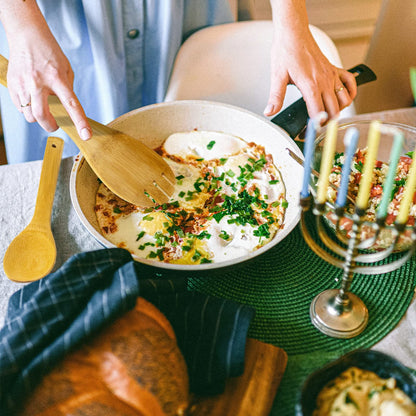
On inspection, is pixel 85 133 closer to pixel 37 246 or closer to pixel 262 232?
pixel 37 246

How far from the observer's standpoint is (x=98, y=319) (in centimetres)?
59

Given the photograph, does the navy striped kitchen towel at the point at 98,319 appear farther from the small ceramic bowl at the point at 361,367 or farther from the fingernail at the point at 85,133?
the fingernail at the point at 85,133

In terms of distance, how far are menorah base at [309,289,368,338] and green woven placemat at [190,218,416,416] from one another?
0.01 meters

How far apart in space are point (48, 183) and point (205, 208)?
0.37 metres

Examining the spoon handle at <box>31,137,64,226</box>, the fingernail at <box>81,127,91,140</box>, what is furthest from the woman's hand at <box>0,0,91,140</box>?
the spoon handle at <box>31,137,64,226</box>

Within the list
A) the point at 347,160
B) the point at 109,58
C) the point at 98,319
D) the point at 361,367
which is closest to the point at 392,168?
the point at 347,160

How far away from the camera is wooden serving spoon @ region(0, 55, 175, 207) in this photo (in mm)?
918

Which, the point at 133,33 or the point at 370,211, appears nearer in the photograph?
the point at 370,211

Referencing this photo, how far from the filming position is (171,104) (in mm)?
1103

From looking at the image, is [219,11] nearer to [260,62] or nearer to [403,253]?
[260,62]

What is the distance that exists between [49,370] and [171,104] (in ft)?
2.42

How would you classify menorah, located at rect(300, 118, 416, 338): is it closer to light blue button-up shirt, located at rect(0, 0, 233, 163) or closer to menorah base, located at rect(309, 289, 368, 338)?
menorah base, located at rect(309, 289, 368, 338)

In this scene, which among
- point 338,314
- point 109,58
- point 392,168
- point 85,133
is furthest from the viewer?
point 109,58

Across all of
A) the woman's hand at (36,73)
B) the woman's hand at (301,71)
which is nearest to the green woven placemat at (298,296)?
the woman's hand at (301,71)
